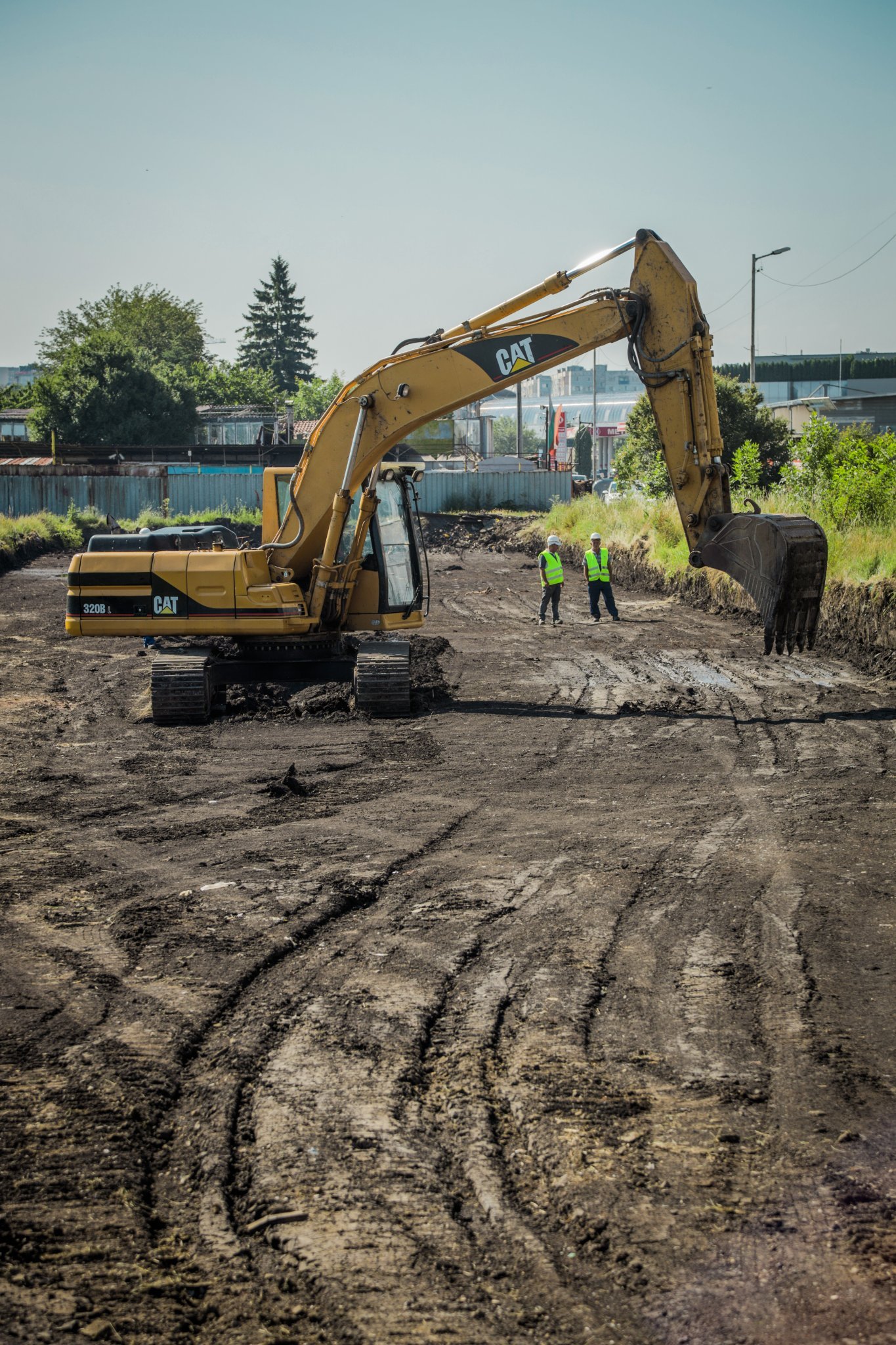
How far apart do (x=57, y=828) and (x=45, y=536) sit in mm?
31750

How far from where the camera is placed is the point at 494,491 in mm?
50094

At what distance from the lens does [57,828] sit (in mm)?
8211

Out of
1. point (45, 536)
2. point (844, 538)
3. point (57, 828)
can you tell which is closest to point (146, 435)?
point (45, 536)

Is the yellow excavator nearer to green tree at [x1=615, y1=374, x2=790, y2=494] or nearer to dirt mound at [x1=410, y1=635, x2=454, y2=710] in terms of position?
dirt mound at [x1=410, y1=635, x2=454, y2=710]

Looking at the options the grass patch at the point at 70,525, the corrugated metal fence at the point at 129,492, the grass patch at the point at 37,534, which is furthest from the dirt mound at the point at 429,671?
the corrugated metal fence at the point at 129,492

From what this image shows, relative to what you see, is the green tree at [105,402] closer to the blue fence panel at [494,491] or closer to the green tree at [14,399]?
the green tree at [14,399]

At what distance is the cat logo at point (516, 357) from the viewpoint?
37.3ft

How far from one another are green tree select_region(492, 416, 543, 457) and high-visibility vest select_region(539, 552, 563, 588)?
375 ft

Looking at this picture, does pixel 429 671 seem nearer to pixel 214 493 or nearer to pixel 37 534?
pixel 37 534

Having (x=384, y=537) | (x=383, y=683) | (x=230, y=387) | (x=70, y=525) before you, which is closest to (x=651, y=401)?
(x=384, y=537)

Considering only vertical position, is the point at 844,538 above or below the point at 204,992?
above

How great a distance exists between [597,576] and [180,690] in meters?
9.17

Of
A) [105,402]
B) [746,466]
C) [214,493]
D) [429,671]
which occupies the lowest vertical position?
[429,671]

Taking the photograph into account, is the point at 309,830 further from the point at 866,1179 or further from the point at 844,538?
the point at 844,538
